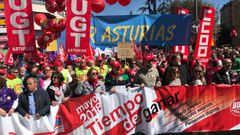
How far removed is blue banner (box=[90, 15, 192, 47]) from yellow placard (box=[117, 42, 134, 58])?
1.00 feet

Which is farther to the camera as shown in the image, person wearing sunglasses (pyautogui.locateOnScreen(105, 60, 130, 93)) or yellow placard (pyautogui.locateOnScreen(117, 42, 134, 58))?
yellow placard (pyautogui.locateOnScreen(117, 42, 134, 58))

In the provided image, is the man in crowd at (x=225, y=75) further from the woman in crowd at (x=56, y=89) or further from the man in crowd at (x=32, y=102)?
the man in crowd at (x=32, y=102)

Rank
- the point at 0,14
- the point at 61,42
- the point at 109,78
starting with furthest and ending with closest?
the point at 0,14 → the point at 61,42 → the point at 109,78

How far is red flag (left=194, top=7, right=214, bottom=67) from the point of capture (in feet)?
34.5

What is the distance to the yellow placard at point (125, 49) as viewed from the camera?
10945mm

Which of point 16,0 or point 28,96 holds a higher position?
point 16,0

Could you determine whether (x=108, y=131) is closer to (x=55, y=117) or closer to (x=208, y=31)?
(x=55, y=117)

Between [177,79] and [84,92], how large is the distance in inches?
67.7

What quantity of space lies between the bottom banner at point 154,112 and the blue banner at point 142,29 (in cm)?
392

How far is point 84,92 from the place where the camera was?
7.38m

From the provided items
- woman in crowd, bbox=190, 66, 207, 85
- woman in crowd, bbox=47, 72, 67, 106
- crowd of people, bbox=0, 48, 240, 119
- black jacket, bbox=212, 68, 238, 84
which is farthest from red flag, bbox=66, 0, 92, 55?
black jacket, bbox=212, 68, 238, 84

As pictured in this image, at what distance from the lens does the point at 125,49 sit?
10953 millimetres

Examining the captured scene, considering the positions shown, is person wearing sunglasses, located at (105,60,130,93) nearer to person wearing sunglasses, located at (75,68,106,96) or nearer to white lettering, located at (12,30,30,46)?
person wearing sunglasses, located at (75,68,106,96)

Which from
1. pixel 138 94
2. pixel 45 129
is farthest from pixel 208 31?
pixel 45 129
